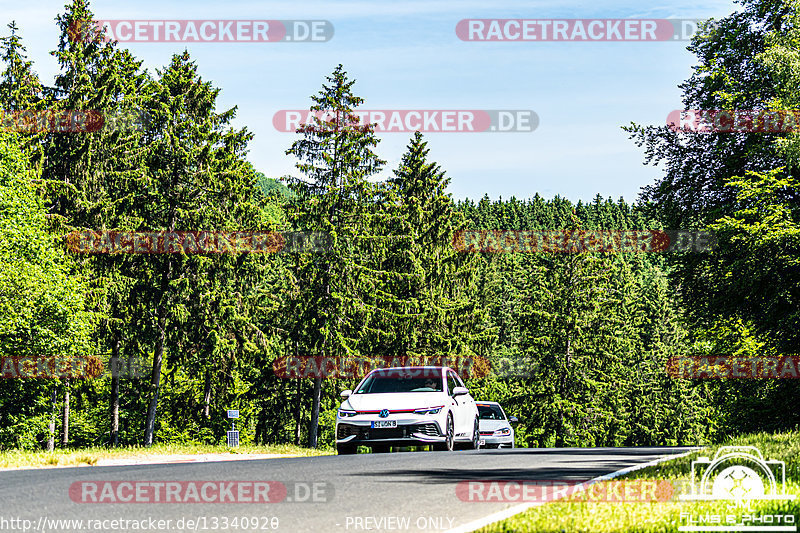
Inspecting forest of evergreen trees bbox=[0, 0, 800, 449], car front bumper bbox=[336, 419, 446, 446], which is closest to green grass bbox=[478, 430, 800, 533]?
car front bumper bbox=[336, 419, 446, 446]

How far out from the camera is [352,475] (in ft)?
37.9

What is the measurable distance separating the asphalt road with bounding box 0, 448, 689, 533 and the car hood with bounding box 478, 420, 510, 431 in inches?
535

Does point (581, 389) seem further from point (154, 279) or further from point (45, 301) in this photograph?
point (45, 301)

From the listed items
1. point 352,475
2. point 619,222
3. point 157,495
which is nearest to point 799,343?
point 352,475

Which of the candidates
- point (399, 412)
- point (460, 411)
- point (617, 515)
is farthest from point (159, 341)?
point (617, 515)

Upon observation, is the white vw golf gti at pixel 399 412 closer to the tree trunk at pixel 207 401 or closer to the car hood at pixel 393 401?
the car hood at pixel 393 401

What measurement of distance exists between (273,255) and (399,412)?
22834 millimetres

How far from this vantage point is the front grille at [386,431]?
17.0 m

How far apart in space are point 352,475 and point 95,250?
26.9 meters

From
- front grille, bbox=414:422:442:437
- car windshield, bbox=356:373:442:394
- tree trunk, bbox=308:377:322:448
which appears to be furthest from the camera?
tree trunk, bbox=308:377:322:448

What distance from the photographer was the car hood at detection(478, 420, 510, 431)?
2748 centimetres

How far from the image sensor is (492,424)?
90.7ft

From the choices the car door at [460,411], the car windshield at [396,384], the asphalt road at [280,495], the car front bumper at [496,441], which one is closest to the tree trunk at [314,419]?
the car front bumper at [496,441]

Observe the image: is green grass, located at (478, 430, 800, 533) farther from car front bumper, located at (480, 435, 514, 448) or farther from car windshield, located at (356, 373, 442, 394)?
car front bumper, located at (480, 435, 514, 448)
